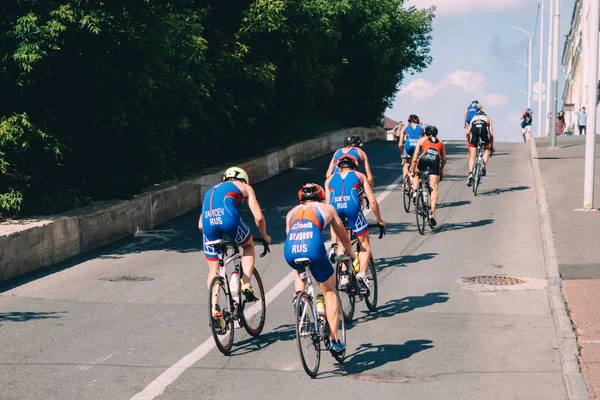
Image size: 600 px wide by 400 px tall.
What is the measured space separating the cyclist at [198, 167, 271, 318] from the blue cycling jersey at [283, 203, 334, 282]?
4.06 ft

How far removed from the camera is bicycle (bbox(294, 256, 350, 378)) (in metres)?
8.18

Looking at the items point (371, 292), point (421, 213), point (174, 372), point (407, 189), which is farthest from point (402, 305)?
point (407, 189)

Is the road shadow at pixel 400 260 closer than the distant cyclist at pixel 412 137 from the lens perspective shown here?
Yes

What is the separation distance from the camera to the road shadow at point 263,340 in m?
9.44

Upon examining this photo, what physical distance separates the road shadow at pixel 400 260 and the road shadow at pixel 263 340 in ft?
13.8

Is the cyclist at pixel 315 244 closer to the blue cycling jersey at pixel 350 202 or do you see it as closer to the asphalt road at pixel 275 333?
the asphalt road at pixel 275 333

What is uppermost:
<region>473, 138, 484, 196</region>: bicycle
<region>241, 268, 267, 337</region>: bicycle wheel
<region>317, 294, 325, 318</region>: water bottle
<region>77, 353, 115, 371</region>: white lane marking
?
<region>473, 138, 484, 196</region>: bicycle

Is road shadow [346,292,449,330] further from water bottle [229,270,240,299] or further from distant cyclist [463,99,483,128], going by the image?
distant cyclist [463,99,483,128]

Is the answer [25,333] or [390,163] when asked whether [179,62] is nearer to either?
[25,333]

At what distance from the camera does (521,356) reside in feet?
30.3

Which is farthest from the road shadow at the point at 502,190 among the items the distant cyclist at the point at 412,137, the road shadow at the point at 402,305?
the road shadow at the point at 402,305

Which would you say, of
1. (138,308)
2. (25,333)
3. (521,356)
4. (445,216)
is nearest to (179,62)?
(445,216)

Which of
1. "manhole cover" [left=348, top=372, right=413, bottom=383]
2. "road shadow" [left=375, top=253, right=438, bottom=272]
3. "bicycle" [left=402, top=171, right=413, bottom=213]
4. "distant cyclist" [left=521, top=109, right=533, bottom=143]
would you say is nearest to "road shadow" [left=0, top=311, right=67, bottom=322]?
"manhole cover" [left=348, top=372, right=413, bottom=383]

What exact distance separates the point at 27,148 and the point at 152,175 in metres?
4.59
